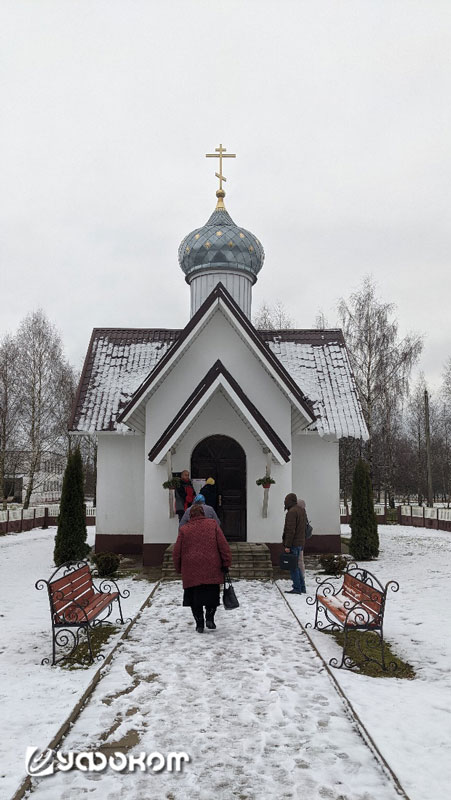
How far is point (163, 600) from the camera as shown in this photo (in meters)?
9.14

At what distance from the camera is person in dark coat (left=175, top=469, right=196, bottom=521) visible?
1186 centimetres

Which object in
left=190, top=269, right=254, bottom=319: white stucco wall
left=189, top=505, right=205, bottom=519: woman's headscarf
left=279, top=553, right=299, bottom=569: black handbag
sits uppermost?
left=190, top=269, right=254, bottom=319: white stucco wall

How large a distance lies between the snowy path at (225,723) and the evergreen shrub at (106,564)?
4.14m

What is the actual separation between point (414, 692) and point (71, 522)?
916 cm

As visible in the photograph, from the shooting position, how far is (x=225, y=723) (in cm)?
457

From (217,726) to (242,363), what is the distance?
31.1 ft

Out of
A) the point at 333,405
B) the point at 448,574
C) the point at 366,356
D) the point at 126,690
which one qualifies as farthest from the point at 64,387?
the point at 126,690

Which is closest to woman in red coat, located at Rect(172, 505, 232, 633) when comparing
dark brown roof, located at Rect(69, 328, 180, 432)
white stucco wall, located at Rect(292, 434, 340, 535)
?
dark brown roof, located at Rect(69, 328, 180, 432)

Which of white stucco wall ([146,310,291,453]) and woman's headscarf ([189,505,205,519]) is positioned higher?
white stucco wall ([146,310,291,453])

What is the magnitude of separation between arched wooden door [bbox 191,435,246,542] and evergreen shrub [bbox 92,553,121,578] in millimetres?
2698

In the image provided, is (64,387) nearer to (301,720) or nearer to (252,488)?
(252,488)

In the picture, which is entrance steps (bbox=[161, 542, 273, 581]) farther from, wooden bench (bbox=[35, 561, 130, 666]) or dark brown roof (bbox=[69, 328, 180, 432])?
dark brown roof (bbox=[69, 328, 180, 432])

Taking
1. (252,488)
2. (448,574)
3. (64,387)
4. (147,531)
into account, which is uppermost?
(64,387)

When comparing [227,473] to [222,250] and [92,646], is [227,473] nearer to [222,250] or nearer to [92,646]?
[92,646]
